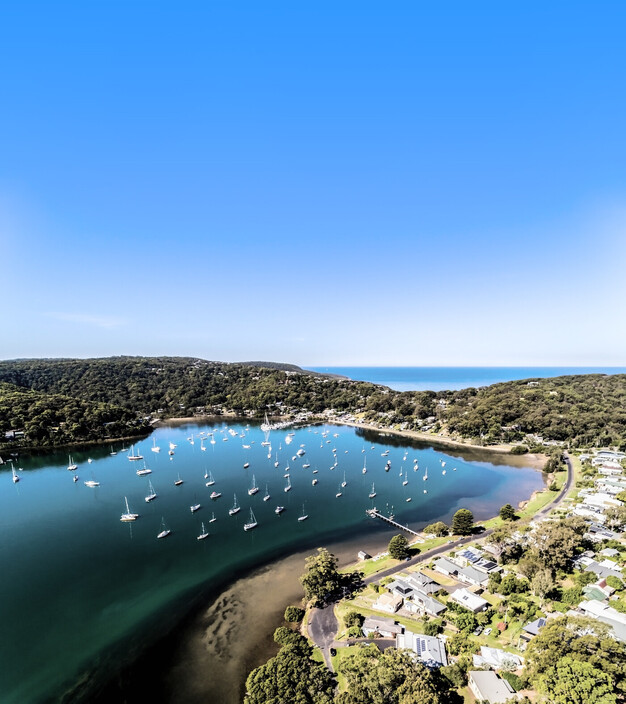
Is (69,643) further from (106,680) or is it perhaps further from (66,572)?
(66,572)

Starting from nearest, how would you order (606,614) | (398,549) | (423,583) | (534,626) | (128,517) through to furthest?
1. (534,626)
2. (606,614)
3. (423,583)
4. (398,549)
5. (128,517)

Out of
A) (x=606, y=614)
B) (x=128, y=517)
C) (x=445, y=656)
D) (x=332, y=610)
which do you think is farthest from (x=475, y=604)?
(x=128, y=517)

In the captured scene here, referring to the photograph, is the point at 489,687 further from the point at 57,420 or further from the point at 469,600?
the point at 57,420

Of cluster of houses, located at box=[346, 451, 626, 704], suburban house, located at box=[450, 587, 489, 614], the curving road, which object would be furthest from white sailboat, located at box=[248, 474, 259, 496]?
suburban house, located at box=[450, 587, 489, 614]

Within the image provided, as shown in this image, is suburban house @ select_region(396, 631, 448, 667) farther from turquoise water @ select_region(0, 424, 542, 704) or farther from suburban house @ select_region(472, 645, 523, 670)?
turquoise water @ select_region(0, 424, 542, 704)

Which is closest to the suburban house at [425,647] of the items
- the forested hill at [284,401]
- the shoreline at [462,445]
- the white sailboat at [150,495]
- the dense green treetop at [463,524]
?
the dense green treetop at [463,524]

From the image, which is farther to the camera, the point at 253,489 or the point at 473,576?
the point at 253,489
